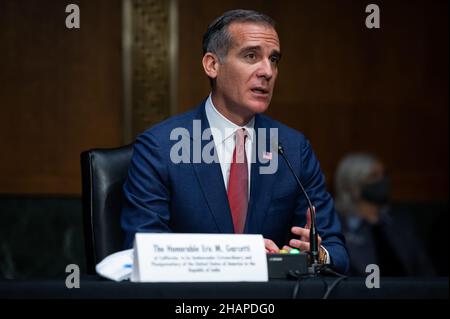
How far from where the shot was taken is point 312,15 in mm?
5527

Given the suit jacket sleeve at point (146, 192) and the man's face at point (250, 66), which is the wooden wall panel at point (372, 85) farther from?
the suit jacket sleeve at point (146, 192)

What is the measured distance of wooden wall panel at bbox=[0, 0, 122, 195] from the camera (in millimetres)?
5254

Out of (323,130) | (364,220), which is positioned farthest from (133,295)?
(323,130)

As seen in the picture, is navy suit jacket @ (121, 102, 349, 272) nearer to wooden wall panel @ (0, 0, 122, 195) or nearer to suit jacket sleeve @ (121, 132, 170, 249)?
suit jacket sleeve @ (121, 132, 170, 249)

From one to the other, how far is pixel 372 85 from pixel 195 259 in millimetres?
3255

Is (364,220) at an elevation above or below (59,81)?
below

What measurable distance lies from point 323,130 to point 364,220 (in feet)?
2.25

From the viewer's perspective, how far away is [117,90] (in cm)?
534

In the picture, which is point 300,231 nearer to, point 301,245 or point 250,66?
point 301,245

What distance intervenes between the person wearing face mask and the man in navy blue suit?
58.4 inches

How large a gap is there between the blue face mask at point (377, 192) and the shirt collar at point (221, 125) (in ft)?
5.41

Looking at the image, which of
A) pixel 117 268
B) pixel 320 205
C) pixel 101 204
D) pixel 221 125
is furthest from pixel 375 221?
pixel 117 268

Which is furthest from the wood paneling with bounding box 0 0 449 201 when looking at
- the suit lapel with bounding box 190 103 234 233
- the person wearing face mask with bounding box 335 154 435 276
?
the suit lapel with bounding box 190 103 234 233

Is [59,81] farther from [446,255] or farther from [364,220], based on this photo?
[446,255]
